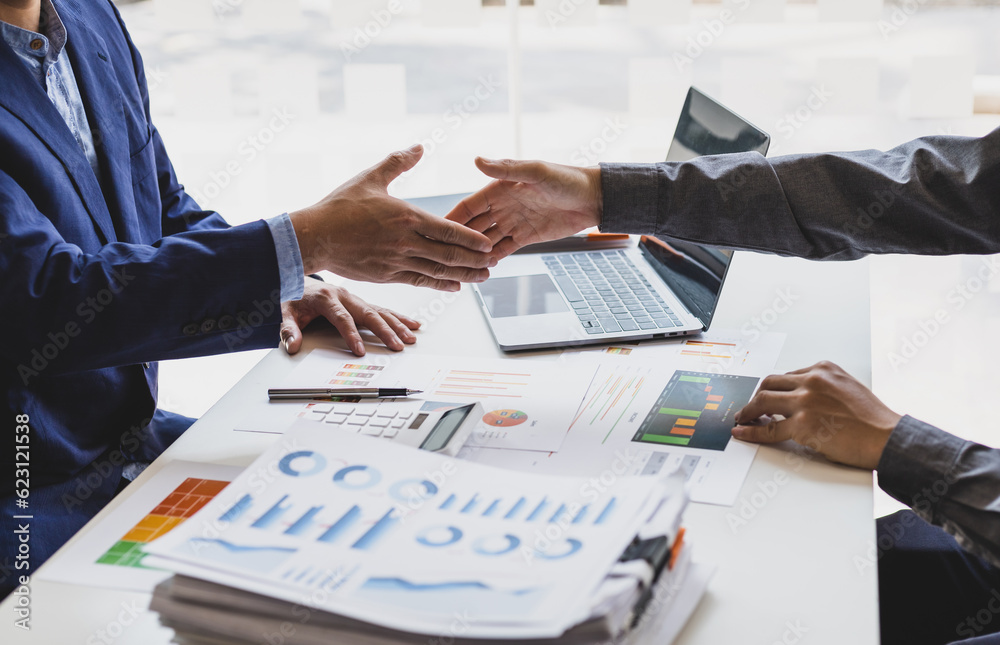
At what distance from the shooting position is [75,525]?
115cm

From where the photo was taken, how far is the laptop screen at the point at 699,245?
1305mm

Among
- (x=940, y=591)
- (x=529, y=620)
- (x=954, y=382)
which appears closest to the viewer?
(x=529, y=620)

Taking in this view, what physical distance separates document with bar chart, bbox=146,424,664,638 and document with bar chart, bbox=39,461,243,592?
0.32ft

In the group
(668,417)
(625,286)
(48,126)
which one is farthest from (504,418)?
(48,126)

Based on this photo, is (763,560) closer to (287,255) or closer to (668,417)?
(668,417)

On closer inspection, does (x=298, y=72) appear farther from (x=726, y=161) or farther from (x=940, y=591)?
(x=940, y=591)

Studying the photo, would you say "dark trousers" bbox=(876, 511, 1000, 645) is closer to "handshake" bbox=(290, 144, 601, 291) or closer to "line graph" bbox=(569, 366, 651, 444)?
"line graph" bbox=(569, 366, 651, 444)

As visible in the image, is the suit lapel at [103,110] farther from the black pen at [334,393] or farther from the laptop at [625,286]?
the laptop at [625,286]

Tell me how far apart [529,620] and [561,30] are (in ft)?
18.7

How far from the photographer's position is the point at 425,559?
0.73 meters

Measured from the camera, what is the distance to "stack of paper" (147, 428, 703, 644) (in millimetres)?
678

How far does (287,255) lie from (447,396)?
0.89ft

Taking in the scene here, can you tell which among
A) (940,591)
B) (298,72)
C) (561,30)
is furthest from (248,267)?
(561,30)

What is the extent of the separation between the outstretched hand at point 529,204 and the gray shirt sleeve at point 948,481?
21.7 inches
